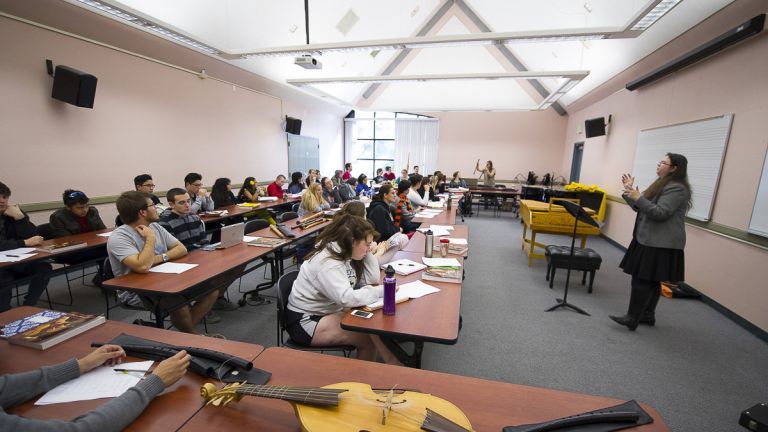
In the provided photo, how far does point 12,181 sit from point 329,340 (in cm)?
467

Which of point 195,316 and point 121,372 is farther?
point 195,316

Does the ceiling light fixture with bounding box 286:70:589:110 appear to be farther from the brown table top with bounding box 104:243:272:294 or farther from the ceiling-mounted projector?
the brown table top with bounding box 104:243:272:294

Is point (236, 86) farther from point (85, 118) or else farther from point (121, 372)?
point (121, 372)

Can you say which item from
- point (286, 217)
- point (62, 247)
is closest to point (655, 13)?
point (286, 217)

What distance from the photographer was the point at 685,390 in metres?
2.34

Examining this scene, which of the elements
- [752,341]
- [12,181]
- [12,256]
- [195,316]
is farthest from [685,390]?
[12,181]

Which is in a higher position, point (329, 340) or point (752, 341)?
point (329, 340)

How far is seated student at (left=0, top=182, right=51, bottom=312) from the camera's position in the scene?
9.39 feet

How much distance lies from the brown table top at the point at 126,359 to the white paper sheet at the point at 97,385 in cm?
2

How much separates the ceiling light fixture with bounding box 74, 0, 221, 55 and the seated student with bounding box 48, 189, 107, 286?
1.96 metres

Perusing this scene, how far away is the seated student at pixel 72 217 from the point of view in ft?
11.6

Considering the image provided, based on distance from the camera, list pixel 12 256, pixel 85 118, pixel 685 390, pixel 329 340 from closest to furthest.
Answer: pixel 329 340 → pixel 685 390 → pixel 12 256 → pixel 85 118

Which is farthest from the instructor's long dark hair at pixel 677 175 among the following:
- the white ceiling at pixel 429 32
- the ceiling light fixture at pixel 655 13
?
the white ceiling at pixel 429 32

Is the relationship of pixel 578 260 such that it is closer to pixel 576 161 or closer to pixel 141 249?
pixel 141 249
